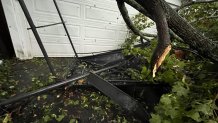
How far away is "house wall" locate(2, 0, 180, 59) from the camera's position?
2.84 metres

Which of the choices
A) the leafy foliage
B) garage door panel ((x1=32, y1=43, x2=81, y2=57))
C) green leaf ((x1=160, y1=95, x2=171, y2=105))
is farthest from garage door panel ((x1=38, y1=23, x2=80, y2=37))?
green leaf ((x1=160, y1=95, x2=171, y2=105))

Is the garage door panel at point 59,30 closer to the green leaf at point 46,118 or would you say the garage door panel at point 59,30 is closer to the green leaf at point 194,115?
the green leaf at point 46,118

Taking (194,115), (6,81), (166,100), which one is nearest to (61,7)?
(6,81)

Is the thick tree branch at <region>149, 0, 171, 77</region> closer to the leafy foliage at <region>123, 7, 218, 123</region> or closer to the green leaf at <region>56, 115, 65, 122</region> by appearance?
the leafy foliage at <region>123, 7, 218, 123</region>

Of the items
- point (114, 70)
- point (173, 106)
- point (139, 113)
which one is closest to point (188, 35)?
point (173, 106)

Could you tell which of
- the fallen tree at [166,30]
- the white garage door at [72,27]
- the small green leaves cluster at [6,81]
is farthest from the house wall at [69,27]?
the fallen tree at [166,30]

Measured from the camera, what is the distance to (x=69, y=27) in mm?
3289

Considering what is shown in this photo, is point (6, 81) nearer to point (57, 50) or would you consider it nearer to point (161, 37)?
point (57, 50)

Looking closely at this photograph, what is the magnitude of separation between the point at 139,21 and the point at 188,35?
2.87m

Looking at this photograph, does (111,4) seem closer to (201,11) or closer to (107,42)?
(107,42)

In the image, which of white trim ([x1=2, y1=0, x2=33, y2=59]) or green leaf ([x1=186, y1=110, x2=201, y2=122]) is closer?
green leaf ([x1=186, y1=110, x2=201, y2=122])

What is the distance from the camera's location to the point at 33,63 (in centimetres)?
300

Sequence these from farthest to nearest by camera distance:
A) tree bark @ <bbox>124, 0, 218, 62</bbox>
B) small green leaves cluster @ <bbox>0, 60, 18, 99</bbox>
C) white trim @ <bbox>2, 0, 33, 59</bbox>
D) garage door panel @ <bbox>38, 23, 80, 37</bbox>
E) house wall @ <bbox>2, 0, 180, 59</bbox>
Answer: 1. garage door panel @ <bbox>38, 23, 80, 37</bbox>
2. house wall @ <bbox>2, 0, 180, 59</bbox>
3. white trim @ <bbox>2, 0, 33, 59</bbox>
4. small green leaves cluster @ <bbox>0, 60, 18, 99</bbox>
5. tree bark @ <bbox>124, 0, 218, 62</bbox>

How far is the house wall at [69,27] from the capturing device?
2.84m
